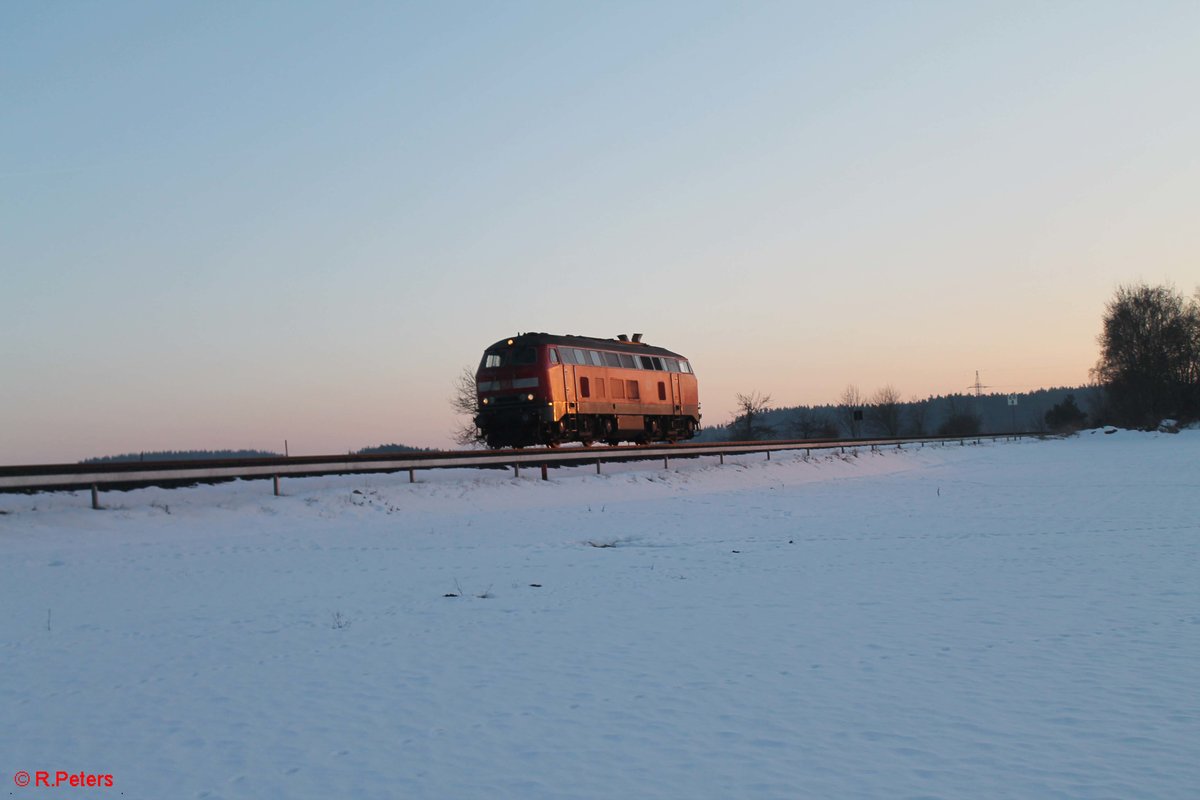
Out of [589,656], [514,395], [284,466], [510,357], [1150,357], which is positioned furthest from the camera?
[1150,357]

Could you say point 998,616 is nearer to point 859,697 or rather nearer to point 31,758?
point 859,697

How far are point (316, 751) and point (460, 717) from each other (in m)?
0.98

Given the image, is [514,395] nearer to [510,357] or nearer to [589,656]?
[510,357]

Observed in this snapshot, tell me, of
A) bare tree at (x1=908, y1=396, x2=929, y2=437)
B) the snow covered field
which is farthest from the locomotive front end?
bare tree at (x1=908, y1=396, x2=929, y2=437)

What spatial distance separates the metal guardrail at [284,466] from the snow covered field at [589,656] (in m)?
0.51

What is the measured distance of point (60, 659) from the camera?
788 centimetres

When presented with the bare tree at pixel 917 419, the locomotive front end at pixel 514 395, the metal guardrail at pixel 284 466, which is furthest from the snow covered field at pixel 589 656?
the bare tree at pixel 917 419

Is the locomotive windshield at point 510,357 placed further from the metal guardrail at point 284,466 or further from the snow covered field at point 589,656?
the snow covered field at point 589,656

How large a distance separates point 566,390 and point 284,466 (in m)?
12.1

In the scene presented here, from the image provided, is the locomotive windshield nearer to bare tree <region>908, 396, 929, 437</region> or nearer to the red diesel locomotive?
the red diesel locomotive

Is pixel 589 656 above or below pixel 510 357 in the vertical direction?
below

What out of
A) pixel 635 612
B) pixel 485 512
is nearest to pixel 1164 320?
pixel 485 512

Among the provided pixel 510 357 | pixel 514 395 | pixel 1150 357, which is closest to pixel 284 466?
pixel 514 395

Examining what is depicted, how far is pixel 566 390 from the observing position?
29938 millimetres
